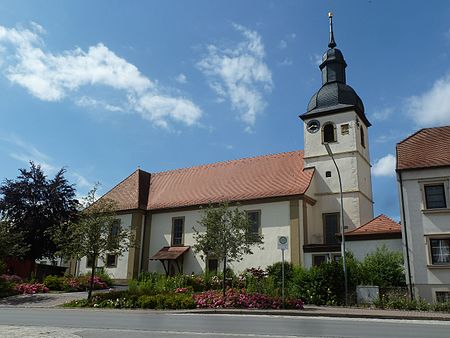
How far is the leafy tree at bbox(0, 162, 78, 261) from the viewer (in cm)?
3322

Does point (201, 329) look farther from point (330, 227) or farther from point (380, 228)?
point (330, 227)

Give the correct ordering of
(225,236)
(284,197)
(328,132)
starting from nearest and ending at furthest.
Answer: (225,236) → (284,197) → (328,132)

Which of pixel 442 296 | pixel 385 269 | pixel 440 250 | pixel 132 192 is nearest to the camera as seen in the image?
pixel 442 296

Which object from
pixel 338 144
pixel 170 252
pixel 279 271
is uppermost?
pixel 338 144

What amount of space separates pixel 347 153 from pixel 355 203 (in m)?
3.78

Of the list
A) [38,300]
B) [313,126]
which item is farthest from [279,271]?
[38,300]

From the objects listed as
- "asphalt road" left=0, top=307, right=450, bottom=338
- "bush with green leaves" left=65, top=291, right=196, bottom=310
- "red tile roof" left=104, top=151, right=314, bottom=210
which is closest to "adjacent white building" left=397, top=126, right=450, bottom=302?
"red tile roof" left=104, top=151, right=314, bottom=210

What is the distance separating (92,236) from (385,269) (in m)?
14.6

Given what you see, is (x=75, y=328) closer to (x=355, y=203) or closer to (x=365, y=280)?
(x=365, y=280)

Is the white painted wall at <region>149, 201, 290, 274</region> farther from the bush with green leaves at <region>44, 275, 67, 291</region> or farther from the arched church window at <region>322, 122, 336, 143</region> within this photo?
the bush with green leaves at <region>44, 275, 67, 291</region>

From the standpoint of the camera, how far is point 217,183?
36.3 meters

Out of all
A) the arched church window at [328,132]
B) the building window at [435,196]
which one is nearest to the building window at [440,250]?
the building window at [435,196]

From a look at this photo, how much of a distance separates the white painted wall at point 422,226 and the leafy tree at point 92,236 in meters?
14.1

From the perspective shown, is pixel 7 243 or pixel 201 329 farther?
pixel 7 243
